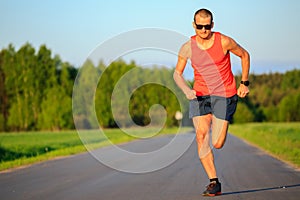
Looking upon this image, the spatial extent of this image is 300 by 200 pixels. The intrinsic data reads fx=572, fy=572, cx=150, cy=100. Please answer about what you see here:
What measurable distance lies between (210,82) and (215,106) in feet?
1.12

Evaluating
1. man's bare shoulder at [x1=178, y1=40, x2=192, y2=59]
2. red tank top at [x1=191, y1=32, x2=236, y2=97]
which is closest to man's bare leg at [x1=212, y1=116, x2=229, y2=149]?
red tank top at [x1=191, y1=32, x2=236, y2=97]

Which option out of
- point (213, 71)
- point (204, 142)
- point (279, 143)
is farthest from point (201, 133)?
point (279, 143)

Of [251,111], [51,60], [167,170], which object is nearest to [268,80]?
[251,111]

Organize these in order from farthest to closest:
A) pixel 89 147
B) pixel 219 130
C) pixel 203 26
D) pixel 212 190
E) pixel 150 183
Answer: pixel 89 147 → pixel 150 183 → pixel 219 130 → pixel 212 190 → pixel 203 26

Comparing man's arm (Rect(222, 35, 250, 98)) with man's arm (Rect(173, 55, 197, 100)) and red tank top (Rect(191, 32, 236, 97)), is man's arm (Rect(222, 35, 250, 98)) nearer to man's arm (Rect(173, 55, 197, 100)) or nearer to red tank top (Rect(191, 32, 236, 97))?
red tank top (Rect(191, 32, 236, 97))

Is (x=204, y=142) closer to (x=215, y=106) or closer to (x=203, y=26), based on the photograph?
(x=215, y=106)

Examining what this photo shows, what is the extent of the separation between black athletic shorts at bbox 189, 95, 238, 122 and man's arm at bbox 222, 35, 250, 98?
0.43 ft

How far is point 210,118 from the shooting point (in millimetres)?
7512

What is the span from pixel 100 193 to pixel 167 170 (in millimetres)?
3634

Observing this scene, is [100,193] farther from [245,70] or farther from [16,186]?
[245,70]

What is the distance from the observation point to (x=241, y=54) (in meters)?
7.31

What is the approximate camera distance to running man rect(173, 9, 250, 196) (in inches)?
278

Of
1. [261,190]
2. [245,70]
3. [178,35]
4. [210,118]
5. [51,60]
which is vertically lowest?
[261,190]

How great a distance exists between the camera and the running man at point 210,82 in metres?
7.07
